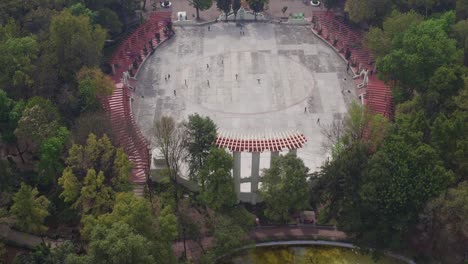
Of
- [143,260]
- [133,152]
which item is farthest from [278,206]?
[133,152]

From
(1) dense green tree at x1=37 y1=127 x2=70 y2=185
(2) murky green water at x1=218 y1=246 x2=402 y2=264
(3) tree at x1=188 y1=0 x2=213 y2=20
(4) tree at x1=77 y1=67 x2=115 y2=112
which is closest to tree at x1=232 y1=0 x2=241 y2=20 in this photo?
(3) tree at x1=188 y1=0 x2=213 y2=20

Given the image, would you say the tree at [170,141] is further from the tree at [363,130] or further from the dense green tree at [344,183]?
the tree at [363,130]

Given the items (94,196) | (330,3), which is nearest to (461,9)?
(330,3)

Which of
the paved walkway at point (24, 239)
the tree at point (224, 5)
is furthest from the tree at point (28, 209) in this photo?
the tree at point (224, 5)

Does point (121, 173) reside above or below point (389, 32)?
below

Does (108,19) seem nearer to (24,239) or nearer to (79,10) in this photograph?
(79,10)

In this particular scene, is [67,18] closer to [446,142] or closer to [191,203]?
[191,203]
